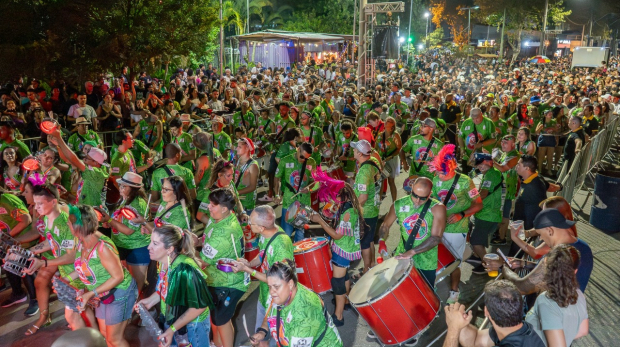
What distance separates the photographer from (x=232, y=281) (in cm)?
462

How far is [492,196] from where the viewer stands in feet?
22.8

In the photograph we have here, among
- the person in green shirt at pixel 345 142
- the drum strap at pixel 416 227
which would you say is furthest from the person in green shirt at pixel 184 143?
the drum strap at pixel 416 227

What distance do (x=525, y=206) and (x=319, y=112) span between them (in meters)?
6.81

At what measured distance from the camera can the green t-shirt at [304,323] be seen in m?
3.43

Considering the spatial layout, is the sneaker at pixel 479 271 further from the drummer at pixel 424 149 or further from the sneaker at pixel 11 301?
the sneaker at pixel 11 301

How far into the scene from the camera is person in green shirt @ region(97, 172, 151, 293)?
17.7ft

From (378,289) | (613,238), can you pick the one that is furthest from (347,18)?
(378,289)

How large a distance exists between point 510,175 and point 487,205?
35.5 inches

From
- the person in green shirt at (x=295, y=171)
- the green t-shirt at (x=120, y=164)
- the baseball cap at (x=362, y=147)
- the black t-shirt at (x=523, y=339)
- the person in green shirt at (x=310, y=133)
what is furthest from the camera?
the person in green shirt at (x=310, y=133)

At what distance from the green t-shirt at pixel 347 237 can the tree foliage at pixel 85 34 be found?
31.0 feet

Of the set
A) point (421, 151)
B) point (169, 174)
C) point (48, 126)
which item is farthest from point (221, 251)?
point (421, 151)

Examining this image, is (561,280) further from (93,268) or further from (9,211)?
(9,211)

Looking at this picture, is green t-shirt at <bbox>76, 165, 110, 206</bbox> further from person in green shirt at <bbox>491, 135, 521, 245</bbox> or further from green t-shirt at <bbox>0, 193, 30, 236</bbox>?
person in green shirt at <bbox>491, 135, 521, 245</bbox>

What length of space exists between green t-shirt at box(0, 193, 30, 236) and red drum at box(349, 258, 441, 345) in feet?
12.7
